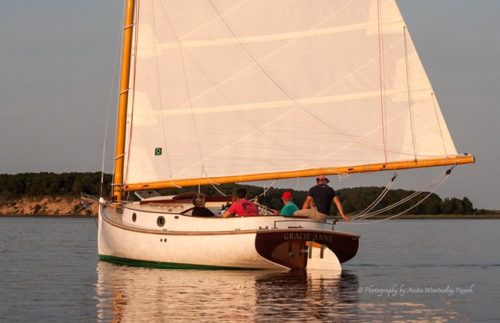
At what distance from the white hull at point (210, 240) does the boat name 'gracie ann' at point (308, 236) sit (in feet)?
0.08

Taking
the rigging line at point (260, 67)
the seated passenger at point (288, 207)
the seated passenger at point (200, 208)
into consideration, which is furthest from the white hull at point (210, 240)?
the rigging line at point (260, 67)

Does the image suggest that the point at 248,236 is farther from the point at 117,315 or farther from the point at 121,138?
the point at 117,315

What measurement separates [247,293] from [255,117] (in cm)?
894

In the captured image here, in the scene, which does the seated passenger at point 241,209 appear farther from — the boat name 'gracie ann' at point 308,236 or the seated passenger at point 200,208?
the boat name 'gracie ann' at point 308,236

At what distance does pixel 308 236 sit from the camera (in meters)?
28.4

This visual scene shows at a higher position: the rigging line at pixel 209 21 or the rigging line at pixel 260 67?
the rigging line at pixel 209 21

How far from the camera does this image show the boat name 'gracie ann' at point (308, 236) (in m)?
28.3

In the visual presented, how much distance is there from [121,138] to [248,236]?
250 inches

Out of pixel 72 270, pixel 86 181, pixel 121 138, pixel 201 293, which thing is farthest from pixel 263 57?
pixel 86 181

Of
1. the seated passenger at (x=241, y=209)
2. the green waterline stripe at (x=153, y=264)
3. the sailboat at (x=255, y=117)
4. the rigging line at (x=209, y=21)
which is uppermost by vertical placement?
the rigging line at (x=209, y=21)

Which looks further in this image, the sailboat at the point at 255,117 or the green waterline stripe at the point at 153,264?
the green waterline stripe at the point at 153,264

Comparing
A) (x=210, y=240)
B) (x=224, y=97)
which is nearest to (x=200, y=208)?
(x=210, y=240)

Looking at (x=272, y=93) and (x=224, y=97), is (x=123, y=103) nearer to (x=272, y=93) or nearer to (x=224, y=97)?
(x=224, y=97)

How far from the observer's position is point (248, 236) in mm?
28547
